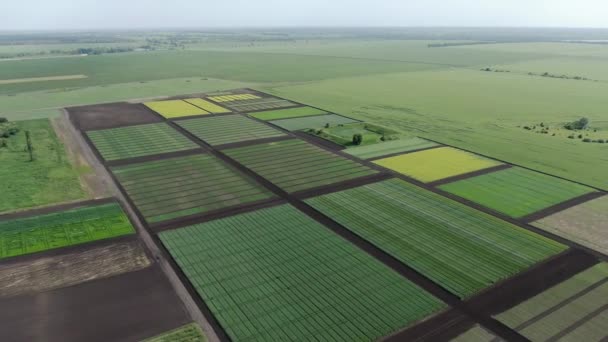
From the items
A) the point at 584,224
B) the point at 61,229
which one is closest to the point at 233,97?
the point at 61,229

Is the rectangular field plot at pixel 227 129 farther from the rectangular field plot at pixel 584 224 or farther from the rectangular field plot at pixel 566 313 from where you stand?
the rectangular field plot at pixel 566 313

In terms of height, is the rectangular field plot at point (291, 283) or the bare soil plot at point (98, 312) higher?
the rectangular field plot at point (291, 283)

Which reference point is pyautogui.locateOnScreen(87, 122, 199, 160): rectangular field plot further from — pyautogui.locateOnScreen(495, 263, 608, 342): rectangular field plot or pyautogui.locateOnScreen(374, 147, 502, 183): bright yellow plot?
pyautogui.locateOnScreen(495, 263, 608, 342): rectangular field plot

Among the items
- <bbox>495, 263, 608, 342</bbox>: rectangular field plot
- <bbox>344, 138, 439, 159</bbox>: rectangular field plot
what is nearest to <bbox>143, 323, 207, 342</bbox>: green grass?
<bbox>495, 263, 608, 342</bbox>: rectangular field plot

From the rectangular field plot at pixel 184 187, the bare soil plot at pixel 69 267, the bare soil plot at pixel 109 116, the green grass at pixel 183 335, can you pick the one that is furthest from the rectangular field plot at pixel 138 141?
the green grass at pixel 183 335

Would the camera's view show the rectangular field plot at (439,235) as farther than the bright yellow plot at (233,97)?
No

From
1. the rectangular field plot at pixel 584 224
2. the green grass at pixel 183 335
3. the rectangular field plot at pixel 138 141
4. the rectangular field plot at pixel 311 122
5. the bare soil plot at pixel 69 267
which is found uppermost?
the rectangular field plot at pixel 311 122
